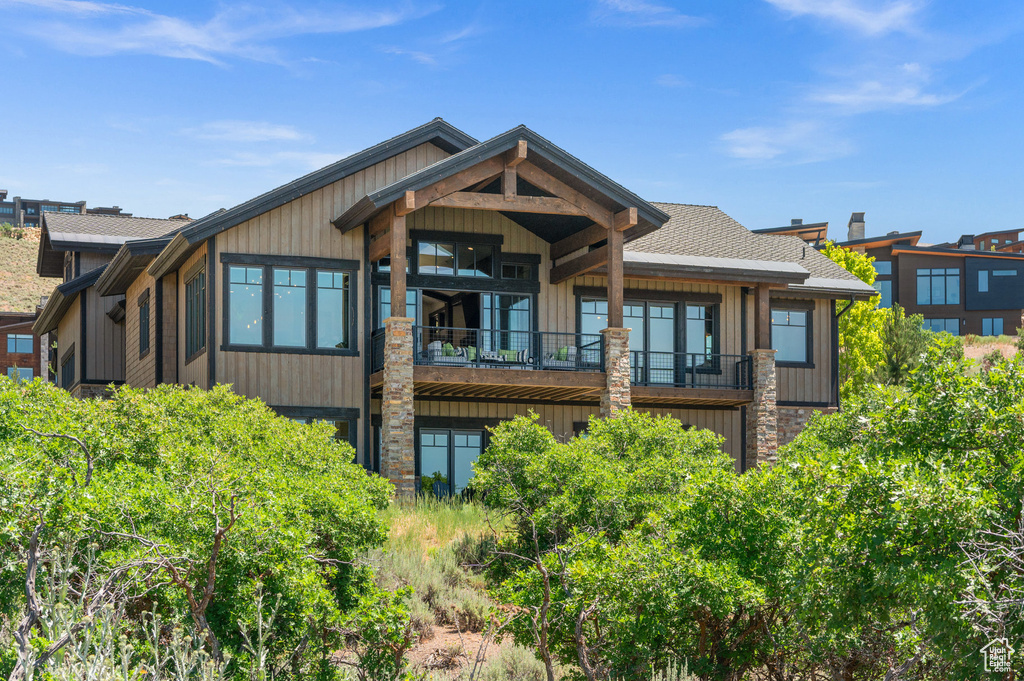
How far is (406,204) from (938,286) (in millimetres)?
50321

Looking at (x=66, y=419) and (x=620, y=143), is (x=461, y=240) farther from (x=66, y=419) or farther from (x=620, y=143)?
(x=620, y=143)

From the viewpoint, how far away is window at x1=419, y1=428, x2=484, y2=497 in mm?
23266

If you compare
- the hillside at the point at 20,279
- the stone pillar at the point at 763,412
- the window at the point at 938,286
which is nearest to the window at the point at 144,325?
the stone pillar at the point at 763,412

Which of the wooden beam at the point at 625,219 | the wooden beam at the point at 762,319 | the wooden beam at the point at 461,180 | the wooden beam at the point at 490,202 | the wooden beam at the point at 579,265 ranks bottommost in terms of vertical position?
the wooden beam at the point at 762,319

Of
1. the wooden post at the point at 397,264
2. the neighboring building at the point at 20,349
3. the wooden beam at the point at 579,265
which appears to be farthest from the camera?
the neighboring building at the point at 20,349

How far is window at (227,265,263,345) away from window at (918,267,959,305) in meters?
49.9

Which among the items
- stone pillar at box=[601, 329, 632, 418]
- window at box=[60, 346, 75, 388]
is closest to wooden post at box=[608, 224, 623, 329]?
stone pillar at box=[601, 329, 632, 418]

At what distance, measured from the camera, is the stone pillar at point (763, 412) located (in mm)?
24828

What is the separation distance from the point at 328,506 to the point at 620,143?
3056 centimetres

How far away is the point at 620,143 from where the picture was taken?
40.2 m

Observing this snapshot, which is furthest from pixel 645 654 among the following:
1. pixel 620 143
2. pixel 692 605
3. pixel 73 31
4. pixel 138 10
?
pixel 620 143

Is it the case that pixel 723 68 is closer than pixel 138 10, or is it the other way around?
pixel 138 10

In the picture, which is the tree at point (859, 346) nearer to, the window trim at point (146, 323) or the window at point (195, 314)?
the window at point (195, 314)

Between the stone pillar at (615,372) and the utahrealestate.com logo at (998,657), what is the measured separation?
49.5 feet
